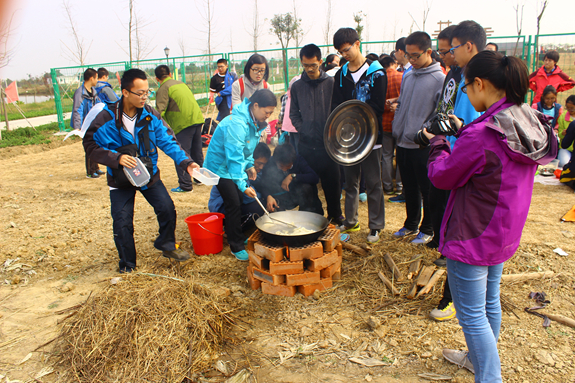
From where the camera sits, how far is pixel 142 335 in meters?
2.60

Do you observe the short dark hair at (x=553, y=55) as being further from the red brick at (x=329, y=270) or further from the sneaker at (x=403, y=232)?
the red brick at (x=329, y=270)

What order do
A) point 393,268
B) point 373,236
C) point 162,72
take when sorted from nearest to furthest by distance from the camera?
point 393,268, point 373,236, point 162,72

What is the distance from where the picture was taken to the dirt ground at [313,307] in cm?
259

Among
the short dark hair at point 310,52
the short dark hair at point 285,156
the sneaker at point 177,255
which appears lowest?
the sneaker at point 177,255

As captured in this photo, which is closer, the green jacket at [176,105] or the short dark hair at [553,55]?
the green jacket at [176,105]

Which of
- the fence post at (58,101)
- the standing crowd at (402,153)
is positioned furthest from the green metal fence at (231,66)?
the standing crowd at (402,153)

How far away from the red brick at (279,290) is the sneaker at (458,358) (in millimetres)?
1392

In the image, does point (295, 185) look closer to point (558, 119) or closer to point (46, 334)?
point (46, 334)

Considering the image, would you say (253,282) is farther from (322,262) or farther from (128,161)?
(128,161)

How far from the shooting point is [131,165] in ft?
11.5

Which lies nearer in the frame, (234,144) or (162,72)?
(234,144)

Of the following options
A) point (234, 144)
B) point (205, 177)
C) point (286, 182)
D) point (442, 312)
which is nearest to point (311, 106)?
point (286, 182)

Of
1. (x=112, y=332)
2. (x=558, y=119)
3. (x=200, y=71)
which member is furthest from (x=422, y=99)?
(x=200, y=71)

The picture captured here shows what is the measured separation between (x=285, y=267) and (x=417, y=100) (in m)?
2.29
